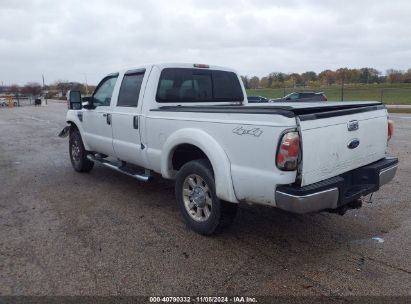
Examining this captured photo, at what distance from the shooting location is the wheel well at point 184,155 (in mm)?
4320

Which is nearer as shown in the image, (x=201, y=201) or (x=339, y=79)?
(x=201, y=201)

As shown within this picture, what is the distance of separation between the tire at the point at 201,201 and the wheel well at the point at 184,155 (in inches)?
10.2

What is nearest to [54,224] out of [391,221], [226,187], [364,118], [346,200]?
[226,187]

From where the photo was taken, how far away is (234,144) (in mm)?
3473

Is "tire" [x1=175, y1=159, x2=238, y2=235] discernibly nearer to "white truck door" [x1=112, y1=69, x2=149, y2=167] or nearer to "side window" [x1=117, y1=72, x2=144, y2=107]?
"white truck door" [x1=112, y1=69, x2=149, y2=167]

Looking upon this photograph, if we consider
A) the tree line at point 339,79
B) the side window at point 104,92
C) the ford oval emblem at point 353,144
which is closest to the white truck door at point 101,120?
the side window at point 104,92

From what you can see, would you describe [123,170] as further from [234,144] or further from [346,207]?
[346,207]

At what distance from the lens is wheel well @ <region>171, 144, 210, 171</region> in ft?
14.2

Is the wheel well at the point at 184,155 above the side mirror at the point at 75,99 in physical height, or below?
below

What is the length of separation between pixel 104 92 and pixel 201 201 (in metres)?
3.04

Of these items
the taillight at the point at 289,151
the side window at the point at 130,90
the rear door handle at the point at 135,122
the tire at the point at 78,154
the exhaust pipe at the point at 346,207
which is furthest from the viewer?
the tire at the point at 78,154

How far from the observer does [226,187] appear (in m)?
3.56

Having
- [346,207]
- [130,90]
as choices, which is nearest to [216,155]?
[346,207]

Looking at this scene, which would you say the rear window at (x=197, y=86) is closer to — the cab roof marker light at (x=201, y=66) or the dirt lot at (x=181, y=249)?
the cab roof marker light at (x=201, y=66)
